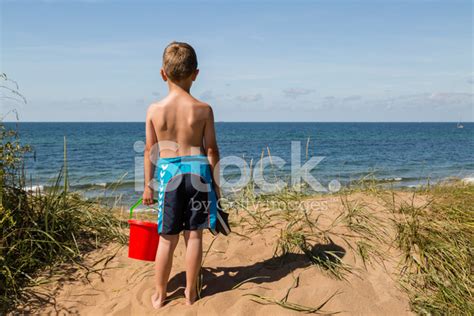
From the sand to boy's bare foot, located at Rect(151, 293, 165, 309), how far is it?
4 cm

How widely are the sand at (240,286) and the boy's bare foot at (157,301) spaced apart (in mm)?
44

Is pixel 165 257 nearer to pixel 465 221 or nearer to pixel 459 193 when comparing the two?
pixel 465 221

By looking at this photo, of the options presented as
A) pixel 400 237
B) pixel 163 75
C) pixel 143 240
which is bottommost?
pixel 400 237

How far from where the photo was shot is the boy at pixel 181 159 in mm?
3109

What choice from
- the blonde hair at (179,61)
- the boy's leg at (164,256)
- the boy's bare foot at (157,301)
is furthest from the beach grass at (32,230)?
the blonde hair at (179,61)

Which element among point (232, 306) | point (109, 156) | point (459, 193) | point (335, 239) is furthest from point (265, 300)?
point (109, 156)

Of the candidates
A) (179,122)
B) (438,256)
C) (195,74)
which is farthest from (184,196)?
(438,256)

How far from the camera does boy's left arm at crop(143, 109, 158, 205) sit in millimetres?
3160

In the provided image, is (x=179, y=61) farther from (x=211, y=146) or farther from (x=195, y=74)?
(x=211, y=146)

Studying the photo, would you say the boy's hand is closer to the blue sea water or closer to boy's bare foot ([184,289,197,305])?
boy's bare foot ([184,289,197,305])

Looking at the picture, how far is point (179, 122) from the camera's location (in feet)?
10.2

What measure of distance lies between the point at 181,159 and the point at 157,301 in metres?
1.18

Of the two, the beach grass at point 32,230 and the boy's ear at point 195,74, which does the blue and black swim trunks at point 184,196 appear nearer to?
the boy's ear at point 195,74

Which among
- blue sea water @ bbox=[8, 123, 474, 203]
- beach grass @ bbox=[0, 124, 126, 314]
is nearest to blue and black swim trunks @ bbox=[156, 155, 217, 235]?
beach grass @ bbox=[0, 124, 126, 314]
